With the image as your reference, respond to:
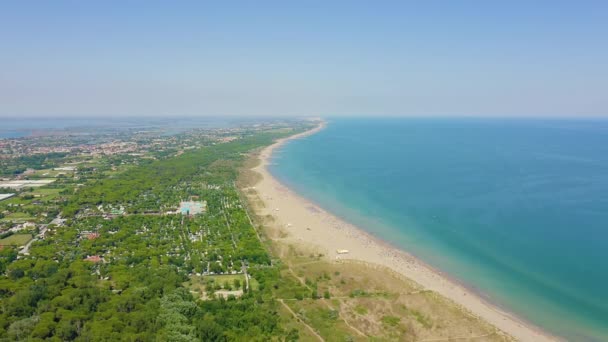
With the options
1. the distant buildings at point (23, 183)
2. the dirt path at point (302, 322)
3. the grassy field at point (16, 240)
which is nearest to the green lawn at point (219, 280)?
the dirt path at point (302, 322)

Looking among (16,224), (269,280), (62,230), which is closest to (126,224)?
(62,230)

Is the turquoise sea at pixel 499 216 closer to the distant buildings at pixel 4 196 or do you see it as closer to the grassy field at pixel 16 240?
the grassy field at pixel 16 240

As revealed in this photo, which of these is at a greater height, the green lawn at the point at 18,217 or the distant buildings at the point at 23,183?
the distant buildings at the point at 23,183

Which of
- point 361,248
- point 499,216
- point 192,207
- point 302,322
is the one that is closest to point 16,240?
point 192,207

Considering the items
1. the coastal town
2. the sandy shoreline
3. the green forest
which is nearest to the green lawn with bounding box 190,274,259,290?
the coastal town

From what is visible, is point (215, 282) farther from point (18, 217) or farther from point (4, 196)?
point (4, 196)

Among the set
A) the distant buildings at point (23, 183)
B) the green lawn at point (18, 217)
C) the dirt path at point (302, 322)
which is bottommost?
the dirt path at point (302, 322)

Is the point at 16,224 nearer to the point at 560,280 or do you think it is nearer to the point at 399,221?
the point at 399,221
